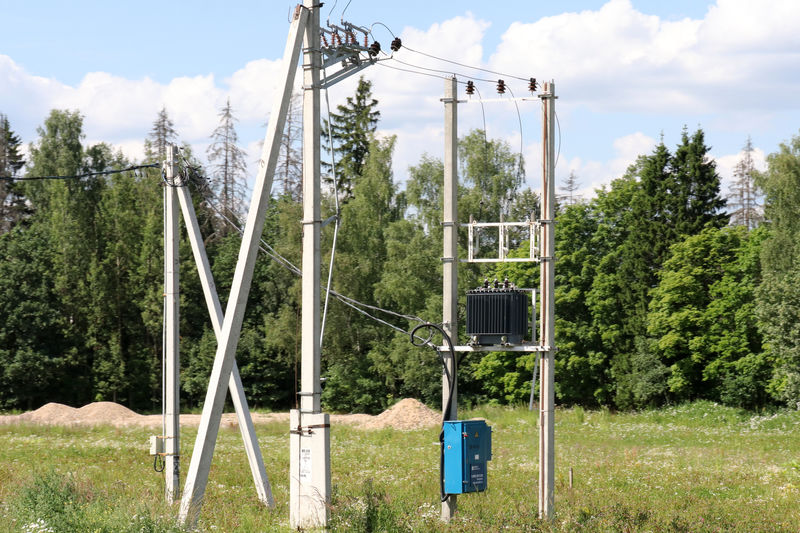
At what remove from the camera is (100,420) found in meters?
44.6

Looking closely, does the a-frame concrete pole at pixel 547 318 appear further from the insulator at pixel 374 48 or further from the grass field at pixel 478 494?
the insulator at pixel 374 48

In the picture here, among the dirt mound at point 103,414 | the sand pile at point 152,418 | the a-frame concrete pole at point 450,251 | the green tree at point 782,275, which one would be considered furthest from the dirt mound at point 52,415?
the a-frame concrete pole at point 450,251

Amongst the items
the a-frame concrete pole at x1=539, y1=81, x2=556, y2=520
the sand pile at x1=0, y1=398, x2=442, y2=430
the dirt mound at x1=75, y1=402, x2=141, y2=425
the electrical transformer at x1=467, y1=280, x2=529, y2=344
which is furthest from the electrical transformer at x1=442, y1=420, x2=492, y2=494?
the dirt mound at x1=75, y1=402, x2=141, y2=425

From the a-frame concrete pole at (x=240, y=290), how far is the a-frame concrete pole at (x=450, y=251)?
8.27ft

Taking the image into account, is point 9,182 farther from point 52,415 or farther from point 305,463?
point 305,463

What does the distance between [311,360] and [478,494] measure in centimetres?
589

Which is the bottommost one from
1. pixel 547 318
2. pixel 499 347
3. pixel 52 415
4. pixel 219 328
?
pixel 52 415

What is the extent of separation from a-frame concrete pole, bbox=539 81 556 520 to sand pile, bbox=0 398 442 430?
88.9ft

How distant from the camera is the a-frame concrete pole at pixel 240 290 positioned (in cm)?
1285

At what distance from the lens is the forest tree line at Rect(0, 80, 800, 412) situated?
4750 centimetres

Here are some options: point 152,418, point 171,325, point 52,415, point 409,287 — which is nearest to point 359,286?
point 409,287

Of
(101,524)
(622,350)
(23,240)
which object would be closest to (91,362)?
(23,240)

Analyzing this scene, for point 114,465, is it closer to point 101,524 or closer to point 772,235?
point 101,524

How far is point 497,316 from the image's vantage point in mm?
13250
